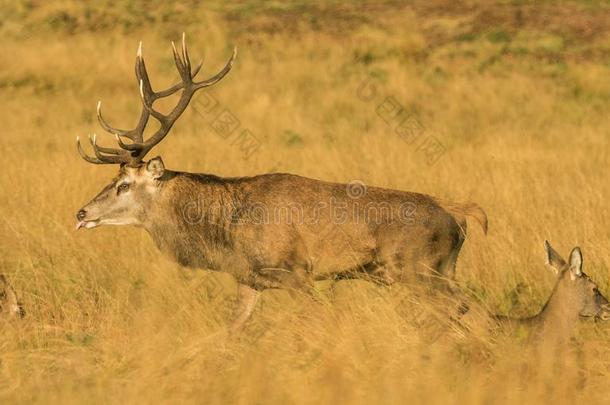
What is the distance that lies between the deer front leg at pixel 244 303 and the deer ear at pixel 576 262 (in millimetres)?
2066

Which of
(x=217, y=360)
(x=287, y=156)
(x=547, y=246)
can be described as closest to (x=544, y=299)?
(x=547, y=246)

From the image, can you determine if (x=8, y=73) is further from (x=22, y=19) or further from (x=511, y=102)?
(x=511, y=102)

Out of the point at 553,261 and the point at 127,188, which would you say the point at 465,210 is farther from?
the point at 127,188

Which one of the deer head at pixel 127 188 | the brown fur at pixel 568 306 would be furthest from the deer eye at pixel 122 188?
the brown fur at pixel 568 306

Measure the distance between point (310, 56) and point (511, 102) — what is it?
183 inches

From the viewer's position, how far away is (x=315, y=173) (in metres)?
12.9

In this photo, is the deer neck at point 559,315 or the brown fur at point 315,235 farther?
the brown fur at point 315,235

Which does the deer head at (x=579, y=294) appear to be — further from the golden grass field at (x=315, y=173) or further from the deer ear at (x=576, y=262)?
the golden grass field at (x=315, y=173)

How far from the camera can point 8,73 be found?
20.7m

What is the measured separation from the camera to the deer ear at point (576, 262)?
7352mm

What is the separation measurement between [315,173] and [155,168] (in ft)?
14.5

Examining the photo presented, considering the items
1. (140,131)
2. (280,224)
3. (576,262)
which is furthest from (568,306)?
(140,131)

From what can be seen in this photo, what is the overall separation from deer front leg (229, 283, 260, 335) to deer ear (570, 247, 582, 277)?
6.78 feet

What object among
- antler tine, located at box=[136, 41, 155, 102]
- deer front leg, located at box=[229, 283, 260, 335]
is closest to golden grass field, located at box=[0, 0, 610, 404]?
deer front leg, located at box=[229, 283, 260, 335]
